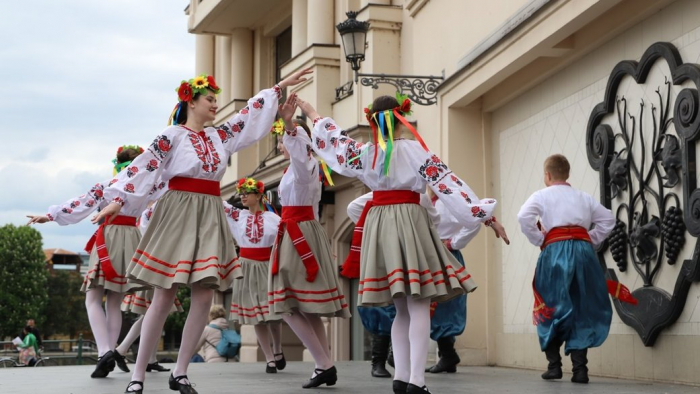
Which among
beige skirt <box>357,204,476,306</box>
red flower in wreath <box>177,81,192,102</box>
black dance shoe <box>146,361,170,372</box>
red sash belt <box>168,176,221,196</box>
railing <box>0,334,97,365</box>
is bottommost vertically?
railing <box>0,334,97,365</box>

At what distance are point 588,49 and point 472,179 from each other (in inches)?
116

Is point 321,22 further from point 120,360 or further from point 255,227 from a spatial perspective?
point 120,360

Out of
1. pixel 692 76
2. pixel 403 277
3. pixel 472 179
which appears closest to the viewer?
pixel 403 277

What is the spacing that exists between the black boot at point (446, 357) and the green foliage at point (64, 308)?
238 feet

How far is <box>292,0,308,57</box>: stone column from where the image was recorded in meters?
19.7

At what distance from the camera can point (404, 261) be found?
6.47m

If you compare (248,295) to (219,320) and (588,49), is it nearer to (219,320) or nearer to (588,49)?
(588,49)

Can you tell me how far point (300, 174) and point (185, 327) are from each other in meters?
2.10

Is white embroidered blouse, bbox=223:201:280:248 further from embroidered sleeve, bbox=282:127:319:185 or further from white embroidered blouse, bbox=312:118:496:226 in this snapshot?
white embroidered blouse, bbox=312:118:496:226

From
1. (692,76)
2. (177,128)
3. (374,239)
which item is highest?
(692,76)

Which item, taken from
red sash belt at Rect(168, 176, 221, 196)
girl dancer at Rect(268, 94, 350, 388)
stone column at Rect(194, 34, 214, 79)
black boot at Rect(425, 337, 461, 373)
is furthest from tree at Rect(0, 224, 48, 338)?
red sash belt at Rect(168, 176, 221, 196)

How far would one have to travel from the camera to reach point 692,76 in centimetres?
742

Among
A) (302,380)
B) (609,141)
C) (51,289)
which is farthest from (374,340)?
(51,289)

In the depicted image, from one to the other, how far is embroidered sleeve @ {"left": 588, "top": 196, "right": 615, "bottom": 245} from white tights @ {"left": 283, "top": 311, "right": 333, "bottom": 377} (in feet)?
7.89
